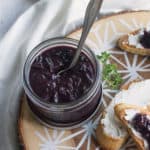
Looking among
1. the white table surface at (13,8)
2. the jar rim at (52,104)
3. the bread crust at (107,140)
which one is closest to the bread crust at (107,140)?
the bread crust at (107,140)

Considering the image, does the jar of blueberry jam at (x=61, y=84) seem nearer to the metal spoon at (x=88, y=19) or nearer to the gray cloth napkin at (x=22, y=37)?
the metal spoon at (x=88, y=19)

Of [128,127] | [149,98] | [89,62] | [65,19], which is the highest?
[65,19]

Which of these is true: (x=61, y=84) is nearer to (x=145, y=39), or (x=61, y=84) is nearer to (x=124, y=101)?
(x=124, y=101)

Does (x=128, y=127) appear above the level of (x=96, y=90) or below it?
below

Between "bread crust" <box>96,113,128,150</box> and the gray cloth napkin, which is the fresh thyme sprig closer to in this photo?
"bread crust" <box>96,113,128,150</box>

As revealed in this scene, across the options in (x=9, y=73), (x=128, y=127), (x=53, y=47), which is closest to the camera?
(x=128, y=127)

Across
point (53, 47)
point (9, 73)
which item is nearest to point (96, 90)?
point (53, 47)

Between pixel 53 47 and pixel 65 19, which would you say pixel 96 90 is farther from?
pixel 65 19

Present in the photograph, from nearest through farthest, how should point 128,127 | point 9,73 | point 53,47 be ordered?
1. point 128,127
2. point 53,47
3. point 9,73

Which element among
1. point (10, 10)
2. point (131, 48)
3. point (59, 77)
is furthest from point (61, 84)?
point (10, 10)
